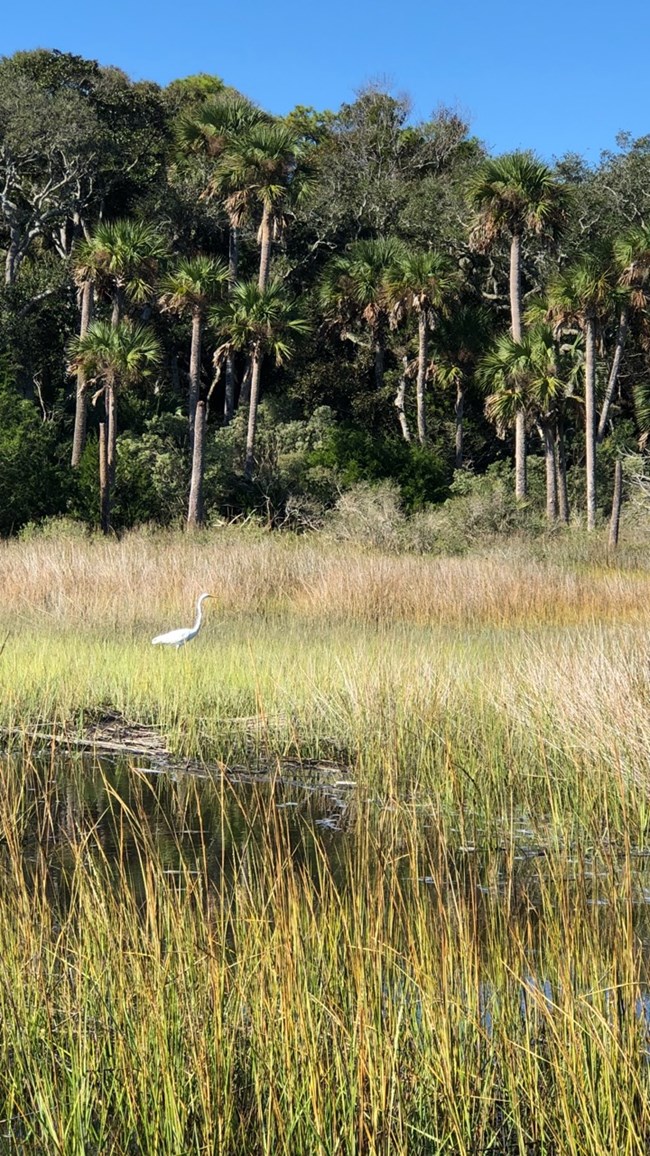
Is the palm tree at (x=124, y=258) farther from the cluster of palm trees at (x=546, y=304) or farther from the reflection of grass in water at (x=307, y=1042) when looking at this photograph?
the reflection of grass in water at (x=307, y=1042)

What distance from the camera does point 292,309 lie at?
101ft

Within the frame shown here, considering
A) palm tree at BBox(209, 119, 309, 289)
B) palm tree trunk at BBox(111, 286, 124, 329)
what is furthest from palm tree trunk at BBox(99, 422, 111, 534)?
palm tree at BBox(209, 119, 309, 289)

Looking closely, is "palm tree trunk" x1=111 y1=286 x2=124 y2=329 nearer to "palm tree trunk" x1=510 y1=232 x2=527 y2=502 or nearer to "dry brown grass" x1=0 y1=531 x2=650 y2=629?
"palm tree trunk" x1=510 y1=232 x2=527 y2=502

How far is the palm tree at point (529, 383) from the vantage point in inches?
1203

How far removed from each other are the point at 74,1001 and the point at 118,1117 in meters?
0.53

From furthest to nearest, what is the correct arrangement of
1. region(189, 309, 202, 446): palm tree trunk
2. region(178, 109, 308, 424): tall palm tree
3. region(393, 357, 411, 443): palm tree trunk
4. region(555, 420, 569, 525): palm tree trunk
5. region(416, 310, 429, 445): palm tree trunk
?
region(393, 357, 411, 443): palm tree trunk → region(416, 310, 429, 445): palm tree trunk → region(178, 109, 308, 424): tall palm tree → region(555, 420, 569, 525): palm tree trunk → region(189, 309, 202, 446): palm tree trunk

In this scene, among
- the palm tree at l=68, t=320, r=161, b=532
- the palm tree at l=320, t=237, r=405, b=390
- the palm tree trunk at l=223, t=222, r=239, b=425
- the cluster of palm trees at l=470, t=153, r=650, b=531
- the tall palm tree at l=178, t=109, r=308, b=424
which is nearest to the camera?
the palm tree at l=68, t=320, r=161, b=532

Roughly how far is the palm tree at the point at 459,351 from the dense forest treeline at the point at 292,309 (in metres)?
0.06

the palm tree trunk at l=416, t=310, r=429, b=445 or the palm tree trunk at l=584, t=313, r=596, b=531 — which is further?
the palm tree trunk at l=416, t=310, r=429, b=445

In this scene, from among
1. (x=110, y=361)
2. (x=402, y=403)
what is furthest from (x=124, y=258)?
(x=402, y=403)

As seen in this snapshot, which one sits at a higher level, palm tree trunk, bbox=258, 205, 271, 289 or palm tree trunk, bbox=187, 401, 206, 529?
palm tree trunk, bbox=258, 205, 271, 289

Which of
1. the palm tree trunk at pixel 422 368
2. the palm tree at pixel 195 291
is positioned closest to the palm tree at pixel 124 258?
the palm tree at pixel 195 291

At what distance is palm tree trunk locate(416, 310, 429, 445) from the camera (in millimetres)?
33750

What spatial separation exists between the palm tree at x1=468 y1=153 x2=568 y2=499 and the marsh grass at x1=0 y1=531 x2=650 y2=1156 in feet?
62.8
